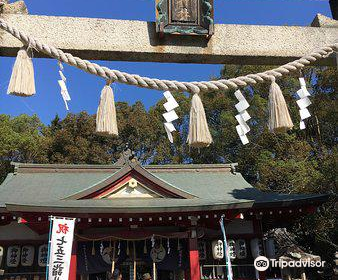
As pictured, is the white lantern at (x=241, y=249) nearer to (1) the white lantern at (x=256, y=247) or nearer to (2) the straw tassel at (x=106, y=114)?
(1) the white lantern at (x=256, y=247)

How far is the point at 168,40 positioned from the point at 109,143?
22.6 metres

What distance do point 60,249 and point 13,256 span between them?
2862 millimetres

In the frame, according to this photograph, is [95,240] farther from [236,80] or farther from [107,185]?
[236,80]

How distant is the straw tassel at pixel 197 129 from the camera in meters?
2.78

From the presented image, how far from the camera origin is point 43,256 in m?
9.98

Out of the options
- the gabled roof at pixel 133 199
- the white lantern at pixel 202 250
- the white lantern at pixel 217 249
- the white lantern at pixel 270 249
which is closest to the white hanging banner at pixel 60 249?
the gabled roof at pixel 133 199

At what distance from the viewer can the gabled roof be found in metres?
8.98

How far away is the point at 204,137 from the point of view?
2.78m

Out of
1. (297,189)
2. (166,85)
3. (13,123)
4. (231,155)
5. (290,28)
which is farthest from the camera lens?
(13,123)

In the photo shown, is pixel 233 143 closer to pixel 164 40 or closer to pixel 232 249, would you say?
pixel 232 249

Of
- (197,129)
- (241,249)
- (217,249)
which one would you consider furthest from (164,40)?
(241,249)

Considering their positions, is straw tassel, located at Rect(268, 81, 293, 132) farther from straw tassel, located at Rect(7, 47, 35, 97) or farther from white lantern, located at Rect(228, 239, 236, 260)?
white lantern, located at Rect(228, 239, 236, 260)

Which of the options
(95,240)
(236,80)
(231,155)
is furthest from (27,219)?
(231,155)

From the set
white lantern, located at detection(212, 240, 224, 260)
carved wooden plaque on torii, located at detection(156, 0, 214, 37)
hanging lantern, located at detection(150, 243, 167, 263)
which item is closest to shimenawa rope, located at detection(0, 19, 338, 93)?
carved wooden plaque on torii, located at detection(156, 0, 214, 37)
